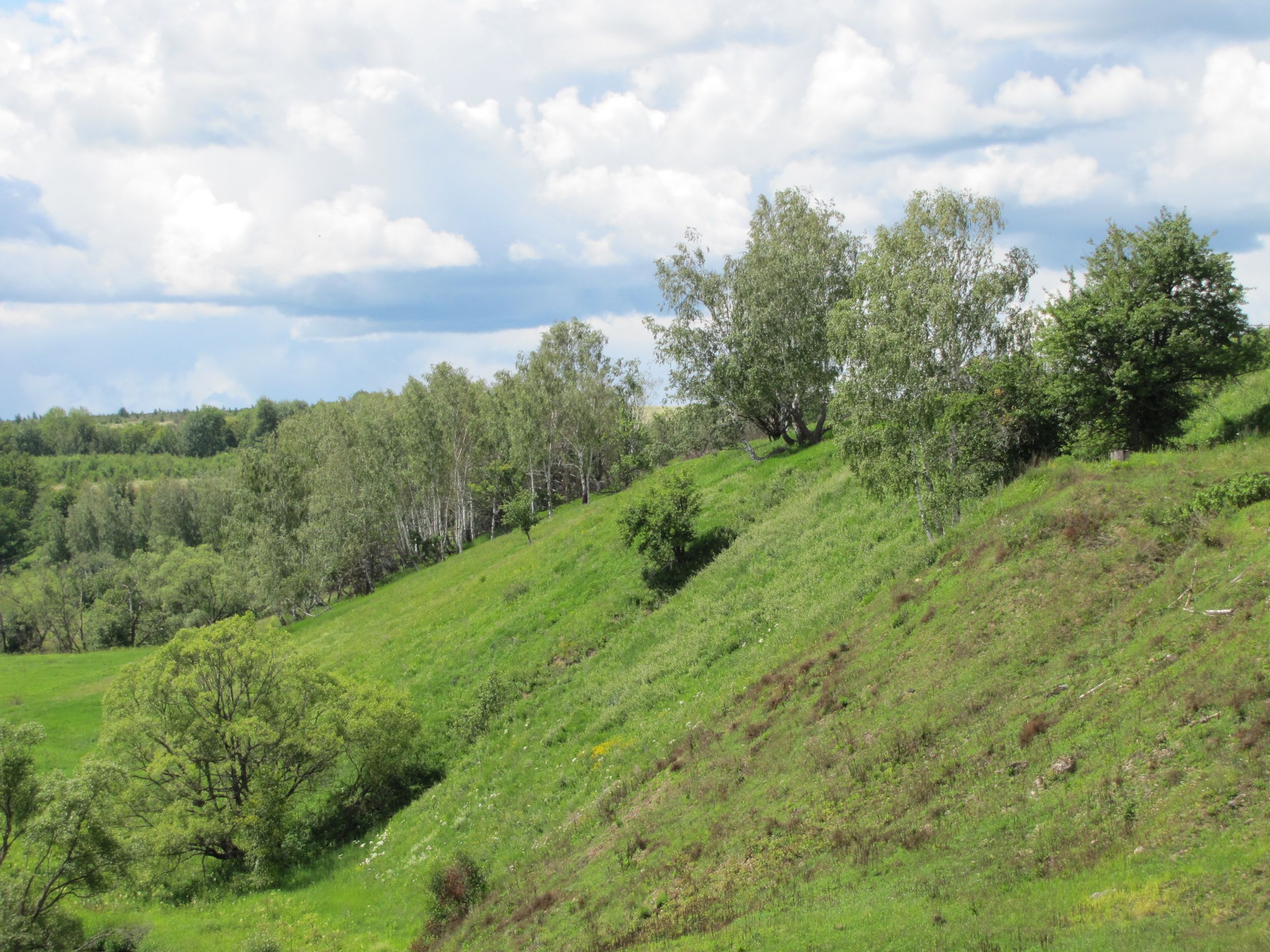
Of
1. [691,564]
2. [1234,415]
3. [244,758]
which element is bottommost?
[244,758]

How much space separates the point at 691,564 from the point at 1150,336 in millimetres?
21032

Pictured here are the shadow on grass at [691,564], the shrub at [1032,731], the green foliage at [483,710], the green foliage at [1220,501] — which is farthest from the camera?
the shadow on grass at [691,564]

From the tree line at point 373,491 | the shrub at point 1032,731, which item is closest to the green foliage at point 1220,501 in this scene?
the shrub at point 1032,731

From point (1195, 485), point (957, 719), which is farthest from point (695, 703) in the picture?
point (1195, 485)

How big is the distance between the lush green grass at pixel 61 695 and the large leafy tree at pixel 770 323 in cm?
4057

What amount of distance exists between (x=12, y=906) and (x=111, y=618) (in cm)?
8529

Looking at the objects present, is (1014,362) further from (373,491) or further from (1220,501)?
(373,491)

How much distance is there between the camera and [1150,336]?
72.3 feet

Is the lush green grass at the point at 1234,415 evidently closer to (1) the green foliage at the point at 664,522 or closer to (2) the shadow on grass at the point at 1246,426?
(2) the shadow on grass at the point at 1246,426

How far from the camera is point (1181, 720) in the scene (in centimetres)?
1152

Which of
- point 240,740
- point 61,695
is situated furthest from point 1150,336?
point 61,695

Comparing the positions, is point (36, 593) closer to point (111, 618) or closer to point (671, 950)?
point (111, 618)

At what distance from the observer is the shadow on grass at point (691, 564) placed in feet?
119

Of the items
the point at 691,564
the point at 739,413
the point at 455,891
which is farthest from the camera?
the point at 739,413
